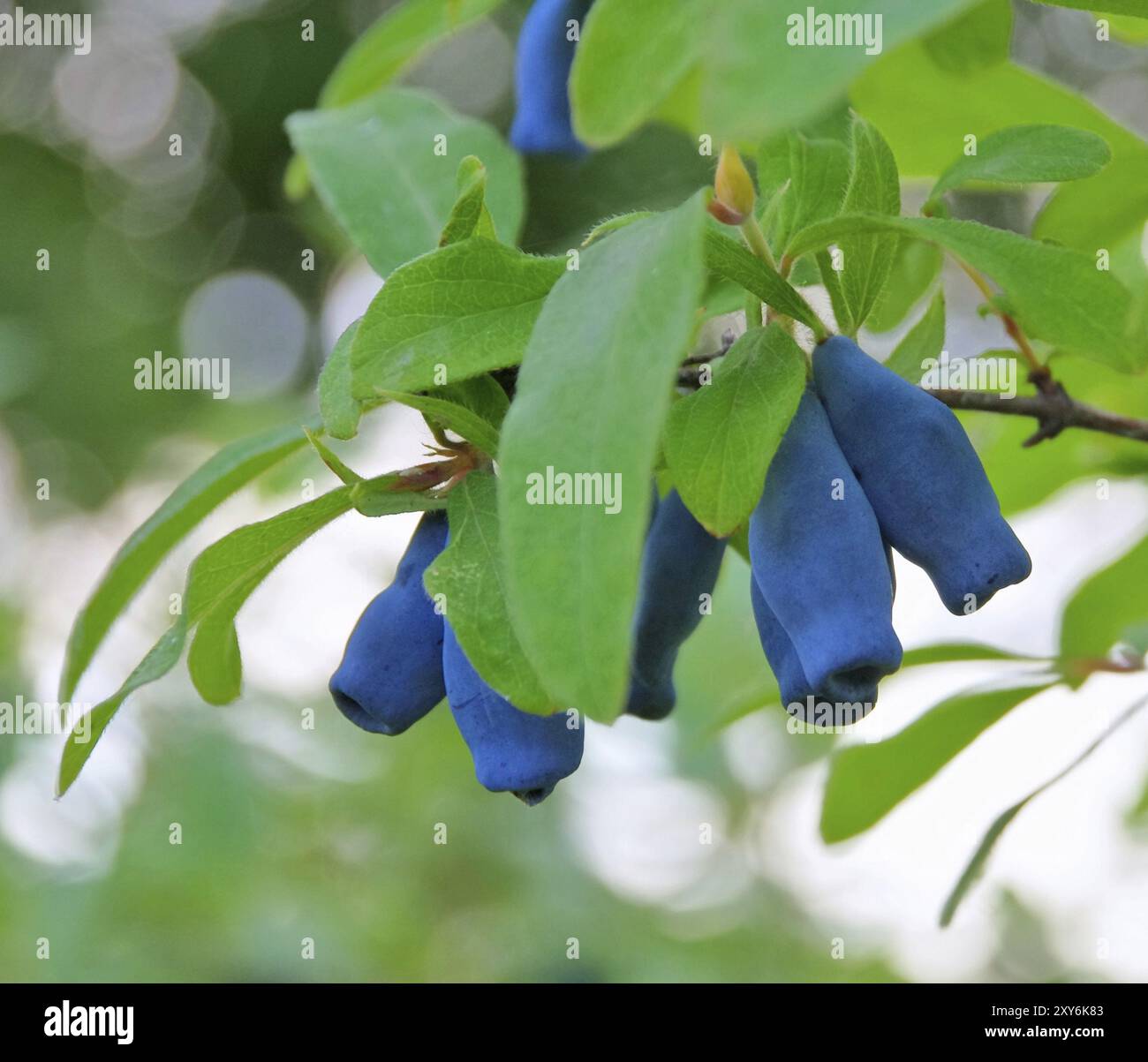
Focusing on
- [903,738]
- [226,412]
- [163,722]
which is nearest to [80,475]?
[226,412]

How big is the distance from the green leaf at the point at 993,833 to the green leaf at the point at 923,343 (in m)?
0.22

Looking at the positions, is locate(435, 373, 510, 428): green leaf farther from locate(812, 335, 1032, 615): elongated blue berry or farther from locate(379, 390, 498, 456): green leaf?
locate(812, 335, 1032, 615): elongated blue berry

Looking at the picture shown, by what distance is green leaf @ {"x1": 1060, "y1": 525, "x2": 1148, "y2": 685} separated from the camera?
0.70m

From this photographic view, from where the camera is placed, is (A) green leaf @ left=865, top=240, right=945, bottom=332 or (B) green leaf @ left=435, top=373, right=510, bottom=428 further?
(A) green leaf @ left=865, top=240, right=945, bottom=332

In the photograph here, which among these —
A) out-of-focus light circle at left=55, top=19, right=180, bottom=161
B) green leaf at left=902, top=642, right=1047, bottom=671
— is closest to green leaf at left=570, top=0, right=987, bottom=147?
green leaf at left=902, top=642, right=1047, bottom=671

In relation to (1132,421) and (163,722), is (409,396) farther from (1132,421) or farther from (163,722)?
(163,722)

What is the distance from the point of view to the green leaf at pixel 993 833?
2.00ft

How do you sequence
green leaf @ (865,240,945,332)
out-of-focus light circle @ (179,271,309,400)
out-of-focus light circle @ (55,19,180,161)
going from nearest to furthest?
green leaf @ (865,240,945,332)
out-of-focus light circle @ (179,271,309,400)
out-of-focus light circle @ (55,19,180,161)

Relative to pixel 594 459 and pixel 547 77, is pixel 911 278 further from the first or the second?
pixel 594 459

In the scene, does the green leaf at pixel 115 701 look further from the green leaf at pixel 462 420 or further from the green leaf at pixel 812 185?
the green leaf at pixel 812 185

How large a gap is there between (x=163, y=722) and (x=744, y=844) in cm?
77

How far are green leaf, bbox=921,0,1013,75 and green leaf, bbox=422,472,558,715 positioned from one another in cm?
30

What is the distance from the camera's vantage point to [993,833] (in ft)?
2.05

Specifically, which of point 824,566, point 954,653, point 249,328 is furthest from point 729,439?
point 249,328
